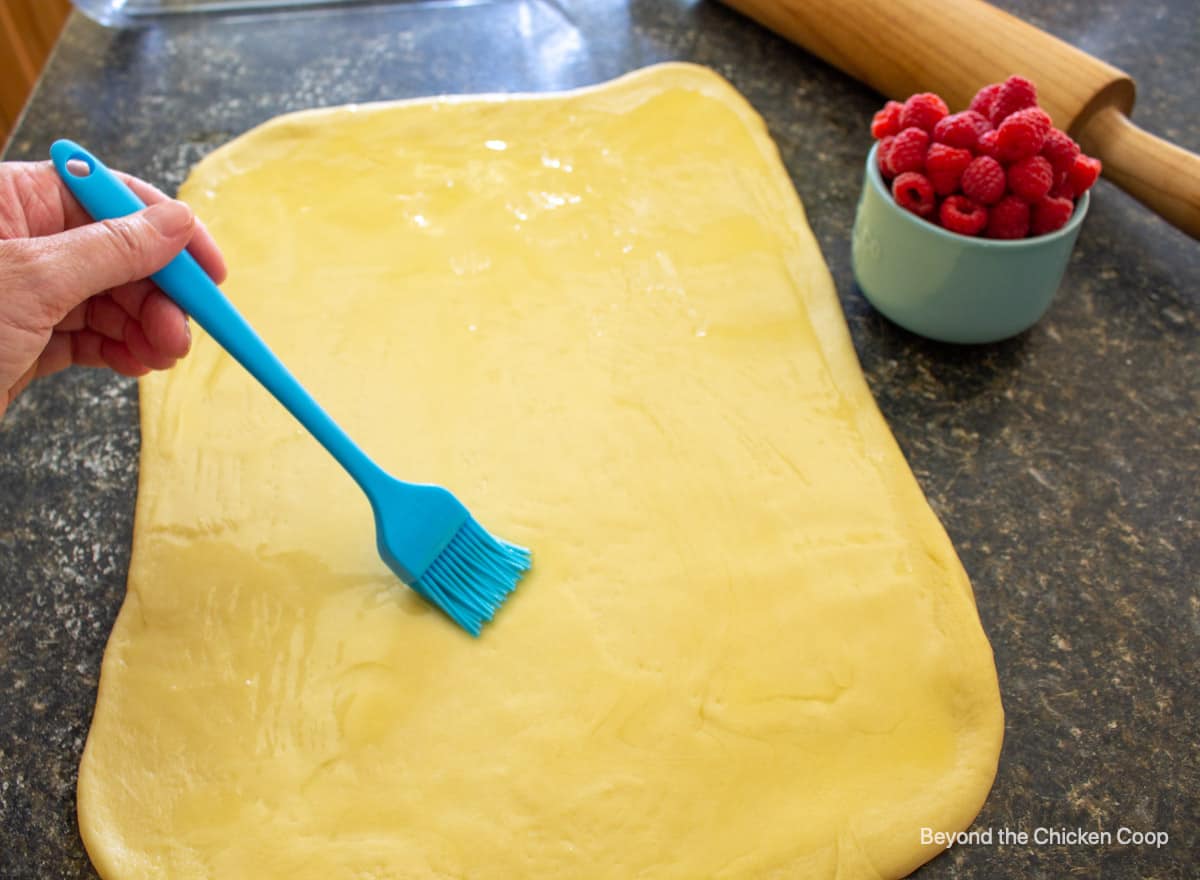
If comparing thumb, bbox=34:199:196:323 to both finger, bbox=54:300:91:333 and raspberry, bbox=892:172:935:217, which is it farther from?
raspberry, bbox=892:172:935:217

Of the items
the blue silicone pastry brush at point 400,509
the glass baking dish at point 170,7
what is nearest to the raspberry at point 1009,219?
the blue silicone pastry brush at point 400,509

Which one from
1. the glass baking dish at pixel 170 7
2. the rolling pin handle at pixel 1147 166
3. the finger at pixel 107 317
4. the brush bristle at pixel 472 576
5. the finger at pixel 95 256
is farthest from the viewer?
the glass baking dish at pixel 170 7

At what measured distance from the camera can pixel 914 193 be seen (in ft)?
3.05

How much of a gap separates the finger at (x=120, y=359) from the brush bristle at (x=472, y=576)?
37 cm

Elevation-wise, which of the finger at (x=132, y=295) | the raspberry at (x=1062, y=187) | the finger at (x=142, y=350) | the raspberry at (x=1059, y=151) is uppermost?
the raspberry at (x=1059, y=151)

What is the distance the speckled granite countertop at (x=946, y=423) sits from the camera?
0.76m

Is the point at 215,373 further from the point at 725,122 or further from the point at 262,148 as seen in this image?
the point at 725,122

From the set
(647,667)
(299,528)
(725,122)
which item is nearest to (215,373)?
(299,528)

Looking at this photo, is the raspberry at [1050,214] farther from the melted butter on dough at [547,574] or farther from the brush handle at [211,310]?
the brush handle at [211,310]

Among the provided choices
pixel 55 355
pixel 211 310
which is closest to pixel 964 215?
pixel 211 310

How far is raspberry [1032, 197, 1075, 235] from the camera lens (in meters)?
0.90

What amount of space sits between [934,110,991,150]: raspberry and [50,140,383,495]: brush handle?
1.99ft

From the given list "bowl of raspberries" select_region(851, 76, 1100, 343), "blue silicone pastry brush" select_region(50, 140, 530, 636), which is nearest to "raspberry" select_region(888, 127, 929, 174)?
"bowl of raspberries" select_region(851, 76, 1100, 343)

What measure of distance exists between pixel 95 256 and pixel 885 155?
72 cm
